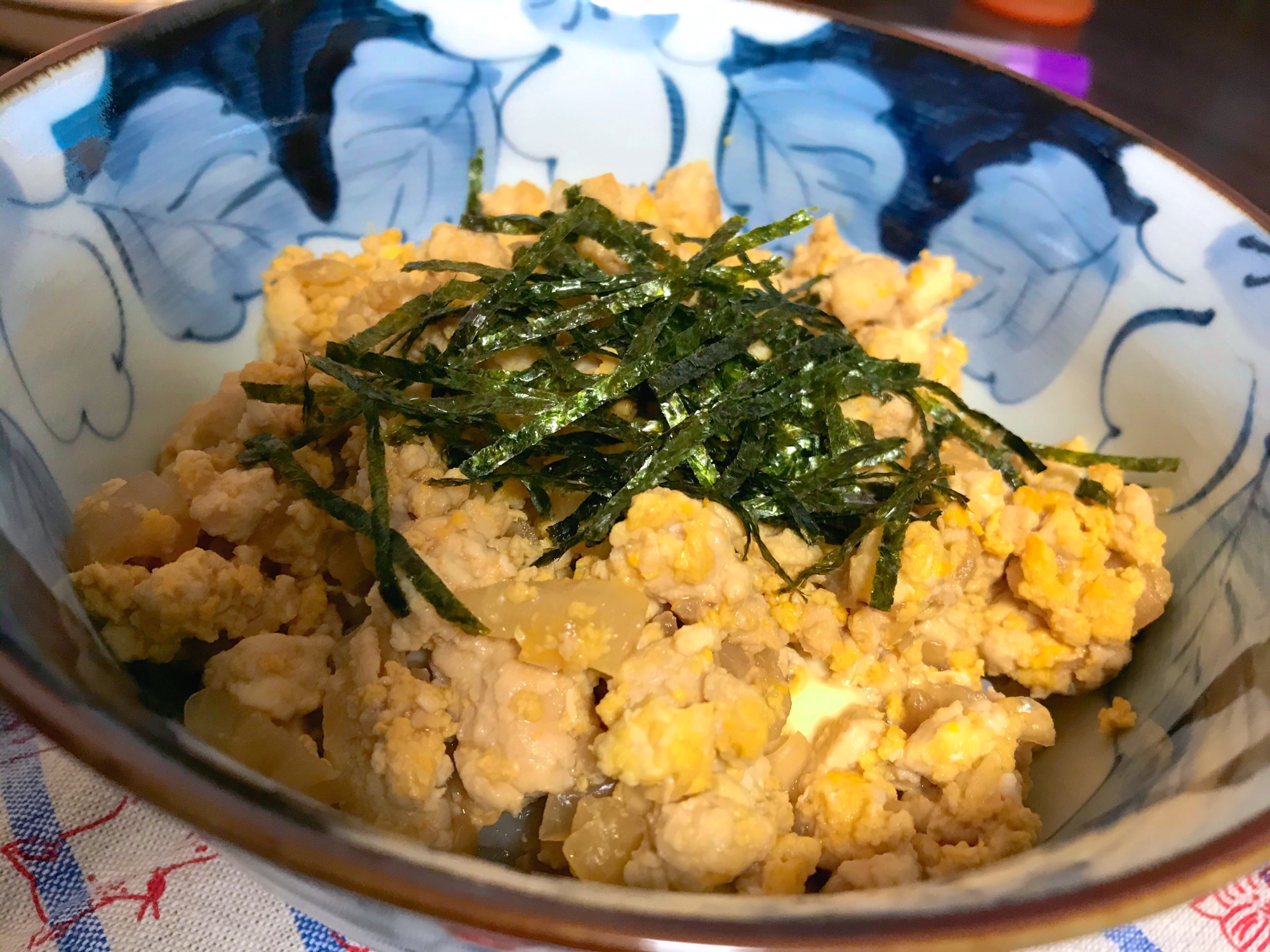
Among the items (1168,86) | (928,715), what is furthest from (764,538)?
(1168,86)

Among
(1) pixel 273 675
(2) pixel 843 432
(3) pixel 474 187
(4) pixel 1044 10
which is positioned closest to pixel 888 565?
(2) pixel 843 432

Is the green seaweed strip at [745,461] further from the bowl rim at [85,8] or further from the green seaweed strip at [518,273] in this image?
the bowl rim at [85,8]

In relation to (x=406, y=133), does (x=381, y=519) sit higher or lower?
lower

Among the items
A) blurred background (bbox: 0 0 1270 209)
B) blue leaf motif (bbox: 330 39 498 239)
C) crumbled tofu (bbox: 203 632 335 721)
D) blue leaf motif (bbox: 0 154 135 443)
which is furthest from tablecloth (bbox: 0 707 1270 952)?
blurred background (bbox: 0 0 1270 209)

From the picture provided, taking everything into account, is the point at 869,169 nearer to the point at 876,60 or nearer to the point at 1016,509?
the point at 876,60

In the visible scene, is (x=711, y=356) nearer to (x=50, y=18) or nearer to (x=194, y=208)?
(x=194, y=208)

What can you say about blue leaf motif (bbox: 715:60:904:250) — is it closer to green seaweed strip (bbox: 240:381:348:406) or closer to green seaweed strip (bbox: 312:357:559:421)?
green seaweed strip (bbox: 312:357:559:421)
